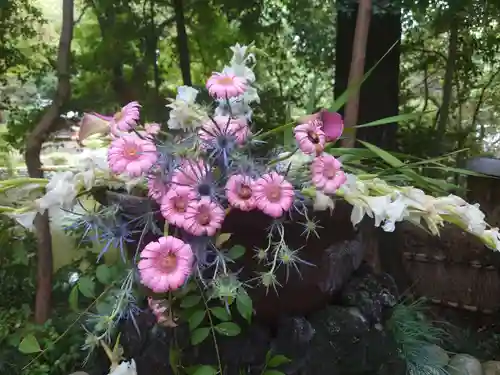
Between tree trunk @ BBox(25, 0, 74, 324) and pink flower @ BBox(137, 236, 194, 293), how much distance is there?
104cm

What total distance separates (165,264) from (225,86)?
0.22 meters

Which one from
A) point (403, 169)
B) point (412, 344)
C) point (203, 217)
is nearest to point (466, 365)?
point (412, 344)

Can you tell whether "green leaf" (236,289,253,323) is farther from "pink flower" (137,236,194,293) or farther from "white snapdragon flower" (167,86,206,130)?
"white snapdragon flower" (167,86,206,130)

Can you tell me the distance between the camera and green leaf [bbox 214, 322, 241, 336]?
738 millimetres

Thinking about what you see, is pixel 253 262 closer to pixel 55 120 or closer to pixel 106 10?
pixel 55 120

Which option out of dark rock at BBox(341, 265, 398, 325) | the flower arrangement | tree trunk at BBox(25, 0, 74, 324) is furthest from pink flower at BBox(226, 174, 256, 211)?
tree trunk at BBox(25, 0, 74, 324)

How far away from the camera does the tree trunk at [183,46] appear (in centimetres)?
211

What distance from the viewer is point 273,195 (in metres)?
0.67

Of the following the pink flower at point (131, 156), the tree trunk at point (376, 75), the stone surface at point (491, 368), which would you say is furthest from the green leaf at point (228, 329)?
the tree trunk at point (376, 75)

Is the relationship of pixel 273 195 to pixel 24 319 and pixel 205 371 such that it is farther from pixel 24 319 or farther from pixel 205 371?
pixel 24 319

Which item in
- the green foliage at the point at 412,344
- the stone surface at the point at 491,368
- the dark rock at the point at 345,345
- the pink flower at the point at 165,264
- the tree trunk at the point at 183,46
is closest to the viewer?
the pink flower at the point at 165,264

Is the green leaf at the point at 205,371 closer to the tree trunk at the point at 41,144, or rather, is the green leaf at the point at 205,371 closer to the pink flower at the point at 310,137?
the pink flower at the point at 310,137

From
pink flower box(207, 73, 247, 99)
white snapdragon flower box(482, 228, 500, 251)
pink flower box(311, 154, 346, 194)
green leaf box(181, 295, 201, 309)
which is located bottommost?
green leaf box(181, 295, 201, 309)

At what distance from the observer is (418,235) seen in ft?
7.14
